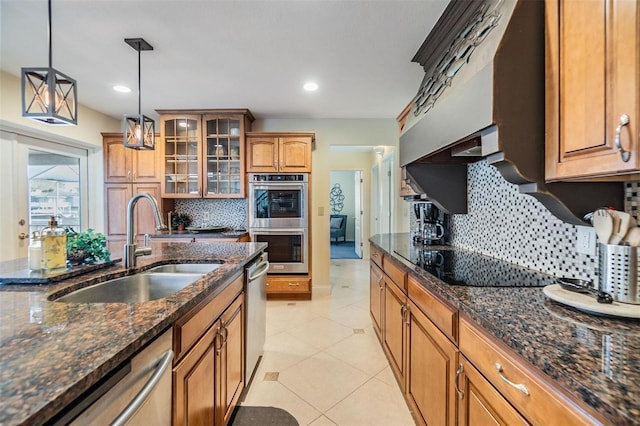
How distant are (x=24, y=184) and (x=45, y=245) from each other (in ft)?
8.28

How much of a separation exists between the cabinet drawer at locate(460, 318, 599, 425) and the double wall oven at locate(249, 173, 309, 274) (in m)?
2.93

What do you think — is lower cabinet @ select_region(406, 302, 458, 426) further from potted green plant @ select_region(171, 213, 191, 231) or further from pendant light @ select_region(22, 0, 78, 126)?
potted green plant @ select_region(171, 213, 191, 231)

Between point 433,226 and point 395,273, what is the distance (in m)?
1.03

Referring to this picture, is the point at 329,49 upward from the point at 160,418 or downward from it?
upward

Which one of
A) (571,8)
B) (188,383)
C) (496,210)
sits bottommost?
(188,383)

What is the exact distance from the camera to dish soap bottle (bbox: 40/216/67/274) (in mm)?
1358

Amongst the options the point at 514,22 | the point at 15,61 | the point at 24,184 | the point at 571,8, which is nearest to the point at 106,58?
the point at 15,61

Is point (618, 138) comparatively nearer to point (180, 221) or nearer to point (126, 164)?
point (180, 221)

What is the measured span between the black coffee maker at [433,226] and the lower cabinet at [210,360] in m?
1.72

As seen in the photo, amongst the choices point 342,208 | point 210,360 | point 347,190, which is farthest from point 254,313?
point 347,190

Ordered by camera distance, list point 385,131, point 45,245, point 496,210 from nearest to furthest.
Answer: point 45,245
point 496,210
point 385,131

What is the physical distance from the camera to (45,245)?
135 cm

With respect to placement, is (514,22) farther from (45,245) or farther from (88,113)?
(88,113)

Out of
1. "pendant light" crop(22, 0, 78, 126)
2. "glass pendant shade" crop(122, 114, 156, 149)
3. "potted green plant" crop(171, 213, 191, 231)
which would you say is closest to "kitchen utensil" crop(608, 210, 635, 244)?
"pendant light" crop(22, 0, 78, 126)
